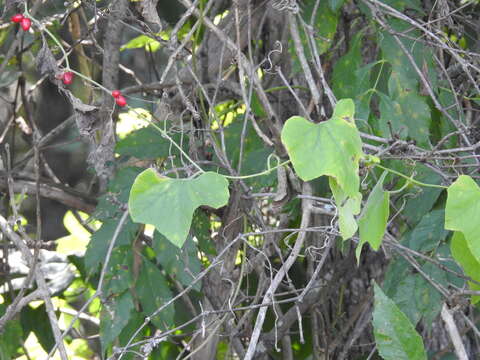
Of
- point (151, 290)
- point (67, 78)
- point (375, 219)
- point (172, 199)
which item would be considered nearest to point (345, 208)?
point (375, 219)

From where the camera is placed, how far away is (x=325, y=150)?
2.91 feet

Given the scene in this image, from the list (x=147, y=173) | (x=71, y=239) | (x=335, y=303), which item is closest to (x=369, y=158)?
(x=147, y=173)

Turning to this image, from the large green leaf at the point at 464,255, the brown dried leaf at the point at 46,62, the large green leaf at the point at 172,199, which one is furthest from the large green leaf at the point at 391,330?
the brown dried leaf at the point at 46,62

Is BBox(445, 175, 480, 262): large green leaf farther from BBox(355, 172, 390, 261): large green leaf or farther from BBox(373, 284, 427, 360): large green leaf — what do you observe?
BBox(373, 284, 427, 360): large green leaf

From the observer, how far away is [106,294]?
4.97 ft

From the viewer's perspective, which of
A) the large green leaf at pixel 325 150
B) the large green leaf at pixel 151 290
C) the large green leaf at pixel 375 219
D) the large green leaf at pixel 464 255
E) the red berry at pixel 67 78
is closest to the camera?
the large green leaf at pixel 325 150

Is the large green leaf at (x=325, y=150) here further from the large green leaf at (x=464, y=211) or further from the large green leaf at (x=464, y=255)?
the large green leaf at (x=464, y=255)

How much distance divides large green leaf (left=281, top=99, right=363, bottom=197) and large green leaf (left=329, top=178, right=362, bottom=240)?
0.09 feet

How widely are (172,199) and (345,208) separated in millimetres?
224

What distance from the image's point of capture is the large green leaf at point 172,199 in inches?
35.2

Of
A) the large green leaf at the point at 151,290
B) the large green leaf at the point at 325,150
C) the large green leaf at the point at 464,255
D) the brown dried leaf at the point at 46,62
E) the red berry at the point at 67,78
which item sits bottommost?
the large green leaf at the point at 151,290

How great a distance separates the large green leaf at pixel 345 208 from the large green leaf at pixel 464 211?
0.11m

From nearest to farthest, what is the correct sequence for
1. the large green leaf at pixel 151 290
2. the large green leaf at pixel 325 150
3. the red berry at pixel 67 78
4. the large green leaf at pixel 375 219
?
the large green leaf at pixel 325 150, the large green leaf at pixel 375 219, the red berry at pixel 67 78, the large green leaf at pixel 151 290

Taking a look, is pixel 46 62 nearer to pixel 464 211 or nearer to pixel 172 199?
pixel 172 199
